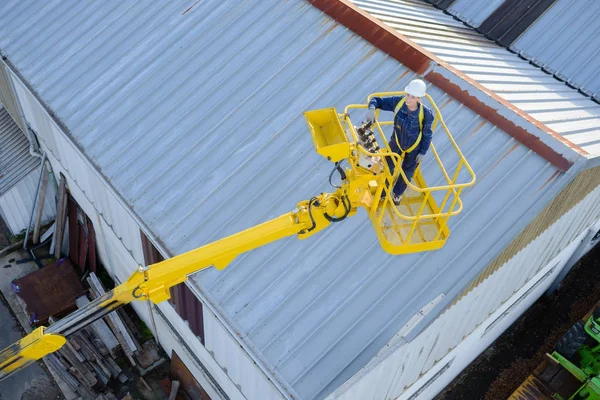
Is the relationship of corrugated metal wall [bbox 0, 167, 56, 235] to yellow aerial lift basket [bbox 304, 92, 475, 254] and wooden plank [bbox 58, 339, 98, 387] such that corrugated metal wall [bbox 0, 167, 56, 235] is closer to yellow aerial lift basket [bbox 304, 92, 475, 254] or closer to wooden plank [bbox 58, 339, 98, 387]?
wooden plank [bbox 58, 339, 98, 387]

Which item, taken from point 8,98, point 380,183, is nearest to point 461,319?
point 380,183

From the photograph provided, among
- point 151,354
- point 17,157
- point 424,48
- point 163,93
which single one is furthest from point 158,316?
point 424,48

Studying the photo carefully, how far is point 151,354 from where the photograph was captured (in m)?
15.6

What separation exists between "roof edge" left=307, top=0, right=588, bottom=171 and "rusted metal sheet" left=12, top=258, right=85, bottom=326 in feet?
34.9

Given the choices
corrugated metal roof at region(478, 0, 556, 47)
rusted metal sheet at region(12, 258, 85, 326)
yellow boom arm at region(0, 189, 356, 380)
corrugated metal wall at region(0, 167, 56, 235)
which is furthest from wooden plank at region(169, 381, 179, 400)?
corrugated metal roof at region(478, 0, 556, 47)

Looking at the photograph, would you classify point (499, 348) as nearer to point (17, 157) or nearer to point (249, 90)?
point (249, 90)

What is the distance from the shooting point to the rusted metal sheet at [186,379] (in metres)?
14.2

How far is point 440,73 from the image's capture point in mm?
11836

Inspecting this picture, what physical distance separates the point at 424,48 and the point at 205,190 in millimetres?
6189

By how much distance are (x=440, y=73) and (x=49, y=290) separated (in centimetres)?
1260

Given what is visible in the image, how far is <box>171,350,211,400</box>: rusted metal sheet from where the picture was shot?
14.2 meters

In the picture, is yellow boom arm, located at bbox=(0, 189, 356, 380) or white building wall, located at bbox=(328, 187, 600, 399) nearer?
yellow boom arm, located at bbox=(0, 189, 356, 380)

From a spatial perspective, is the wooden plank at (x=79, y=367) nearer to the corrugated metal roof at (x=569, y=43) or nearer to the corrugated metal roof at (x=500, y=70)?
the corrugated metal roof at (x=500, y=70)

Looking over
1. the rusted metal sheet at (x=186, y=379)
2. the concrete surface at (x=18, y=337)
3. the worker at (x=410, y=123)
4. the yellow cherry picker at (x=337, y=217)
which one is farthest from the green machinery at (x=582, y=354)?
the concrete surface at (x=18, y=337)
